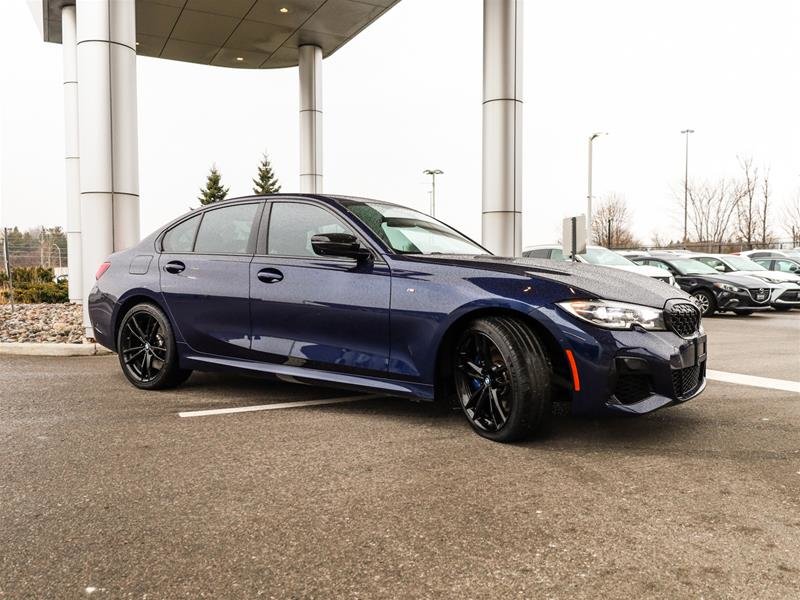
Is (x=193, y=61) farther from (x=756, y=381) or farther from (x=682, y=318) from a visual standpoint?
(x=682, y=318)

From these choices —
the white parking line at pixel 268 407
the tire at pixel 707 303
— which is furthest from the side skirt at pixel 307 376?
the tire at pixel 707 303

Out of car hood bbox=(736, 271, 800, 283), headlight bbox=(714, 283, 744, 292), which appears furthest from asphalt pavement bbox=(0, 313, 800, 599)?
car hood bbox=(736, 271, 800, 283)

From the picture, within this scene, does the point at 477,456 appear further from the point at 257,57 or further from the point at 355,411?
the point at 257,57

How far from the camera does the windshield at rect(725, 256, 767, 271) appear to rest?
17.5 m

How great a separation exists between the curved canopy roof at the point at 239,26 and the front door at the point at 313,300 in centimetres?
1198

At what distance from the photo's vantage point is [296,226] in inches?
205

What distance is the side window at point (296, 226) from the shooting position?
5055 mm

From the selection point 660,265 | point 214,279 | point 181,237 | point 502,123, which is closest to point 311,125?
point 502,123

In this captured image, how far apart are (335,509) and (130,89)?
843 cm

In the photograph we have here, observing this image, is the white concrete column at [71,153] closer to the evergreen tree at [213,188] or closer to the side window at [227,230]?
the side window at [227,230]

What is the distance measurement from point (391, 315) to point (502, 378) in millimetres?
841

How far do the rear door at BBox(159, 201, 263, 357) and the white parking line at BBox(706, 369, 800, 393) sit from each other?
14.1 ft

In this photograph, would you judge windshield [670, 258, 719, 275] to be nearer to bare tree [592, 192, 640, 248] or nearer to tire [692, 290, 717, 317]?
tire [692, 290, 717, 317]

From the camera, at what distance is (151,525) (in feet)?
9.51
